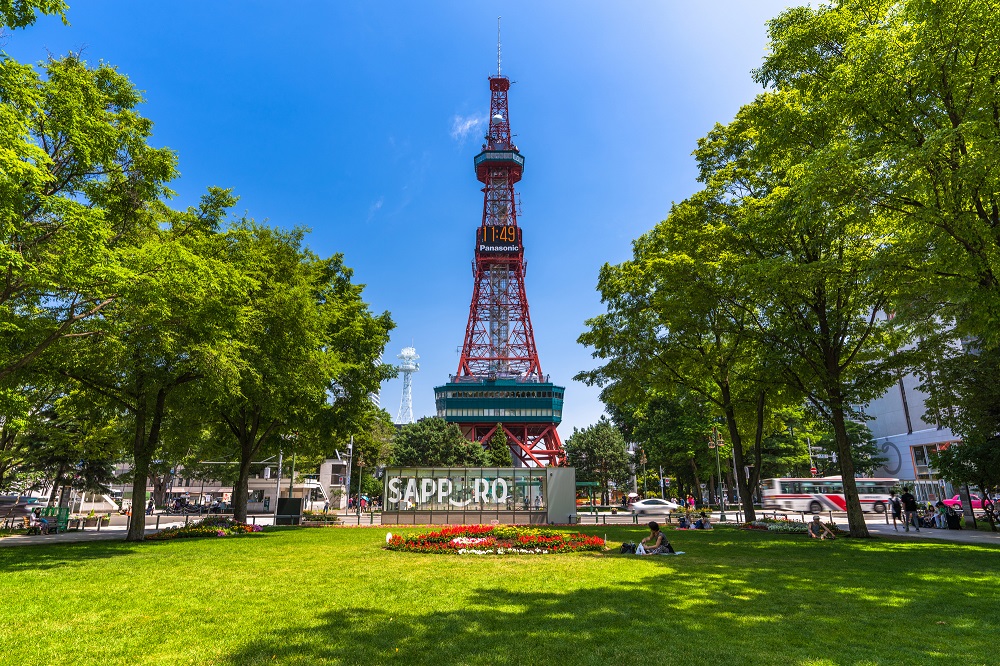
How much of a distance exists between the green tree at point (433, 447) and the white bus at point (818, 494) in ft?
108

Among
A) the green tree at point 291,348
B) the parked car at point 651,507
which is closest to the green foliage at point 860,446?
the parked car at point 651,507

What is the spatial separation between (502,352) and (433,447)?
46987 mm

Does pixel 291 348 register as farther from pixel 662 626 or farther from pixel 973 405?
pixel 973 405

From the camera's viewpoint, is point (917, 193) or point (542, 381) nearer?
point (917, 193)

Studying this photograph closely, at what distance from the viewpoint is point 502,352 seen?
114m

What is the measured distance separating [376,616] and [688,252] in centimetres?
2243

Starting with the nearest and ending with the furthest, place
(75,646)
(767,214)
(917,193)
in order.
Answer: (75,646) → (917,193) → (767,214)

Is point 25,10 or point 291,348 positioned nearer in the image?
point 25,10

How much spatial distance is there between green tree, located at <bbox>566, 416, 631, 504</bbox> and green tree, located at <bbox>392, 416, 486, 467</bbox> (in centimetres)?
1384

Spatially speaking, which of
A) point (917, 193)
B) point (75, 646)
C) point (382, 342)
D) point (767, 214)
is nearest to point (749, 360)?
point (767, 214)

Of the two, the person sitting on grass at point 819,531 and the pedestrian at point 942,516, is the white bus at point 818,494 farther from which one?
the person sitting on grass at point 819,531

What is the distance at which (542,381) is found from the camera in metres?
109

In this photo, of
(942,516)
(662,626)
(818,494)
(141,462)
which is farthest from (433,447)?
(662,626)

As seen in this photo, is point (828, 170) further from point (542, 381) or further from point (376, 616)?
point (542, 381)
